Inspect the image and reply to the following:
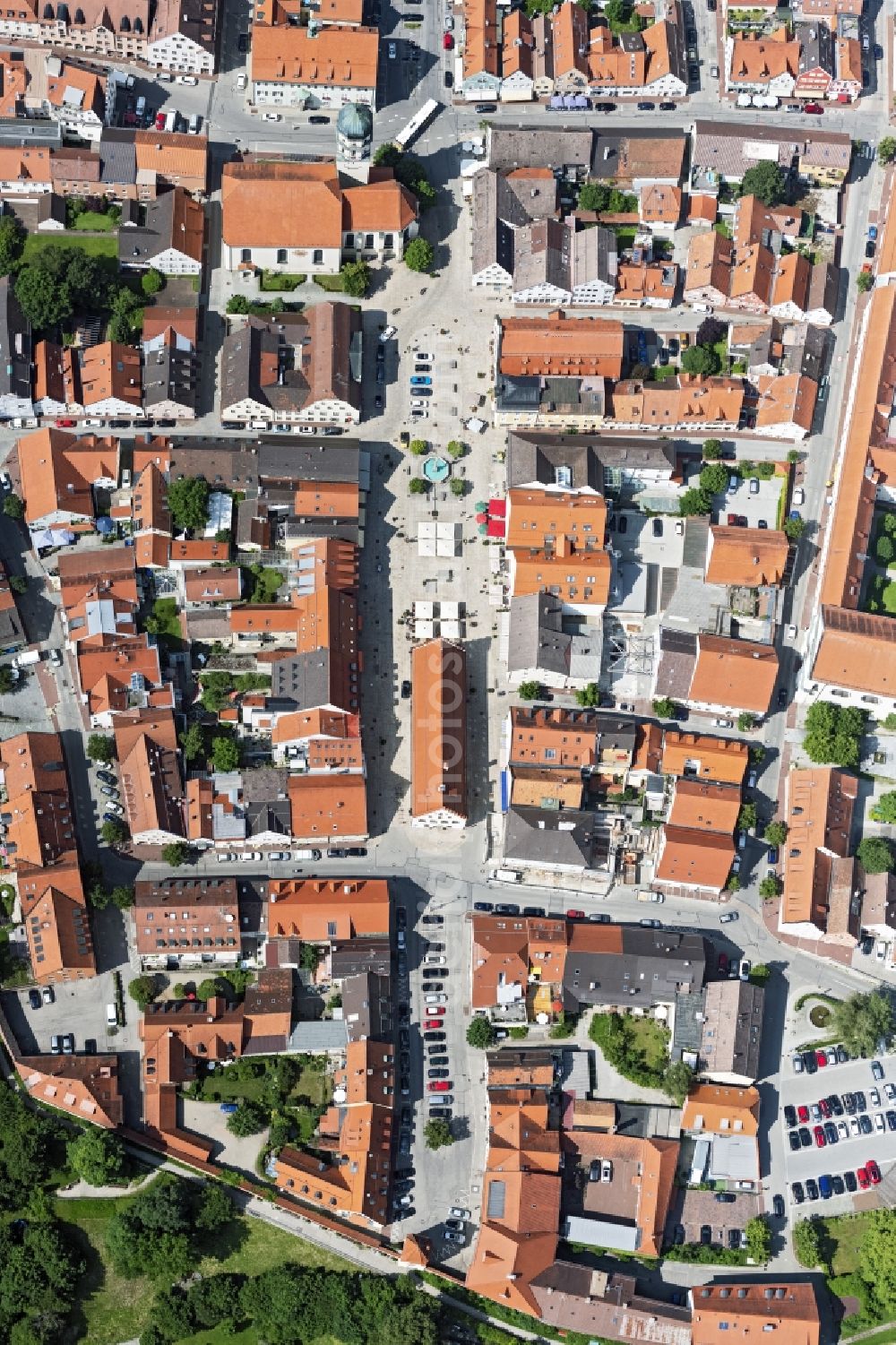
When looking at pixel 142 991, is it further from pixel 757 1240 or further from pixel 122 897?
pixel 757 1240

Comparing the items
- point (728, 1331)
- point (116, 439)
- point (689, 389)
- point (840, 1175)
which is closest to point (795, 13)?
point (689, 389)

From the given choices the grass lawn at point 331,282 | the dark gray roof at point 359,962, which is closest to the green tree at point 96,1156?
the dark gray roof at point 359,962

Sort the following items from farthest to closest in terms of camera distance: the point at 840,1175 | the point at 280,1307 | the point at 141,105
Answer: the point at 141,105 → the point at 840,1175 → the point at 280,1307

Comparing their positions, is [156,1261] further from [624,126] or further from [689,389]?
[624,126]

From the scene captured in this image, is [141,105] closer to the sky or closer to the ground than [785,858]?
closer to the sky

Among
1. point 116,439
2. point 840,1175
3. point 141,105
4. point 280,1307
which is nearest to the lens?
point 280,1307

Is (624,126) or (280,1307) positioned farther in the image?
(624,126)

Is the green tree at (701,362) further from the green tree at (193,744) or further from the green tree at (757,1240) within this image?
the green tree at (757,1240)

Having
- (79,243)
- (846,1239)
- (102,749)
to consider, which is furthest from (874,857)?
(79,243)
